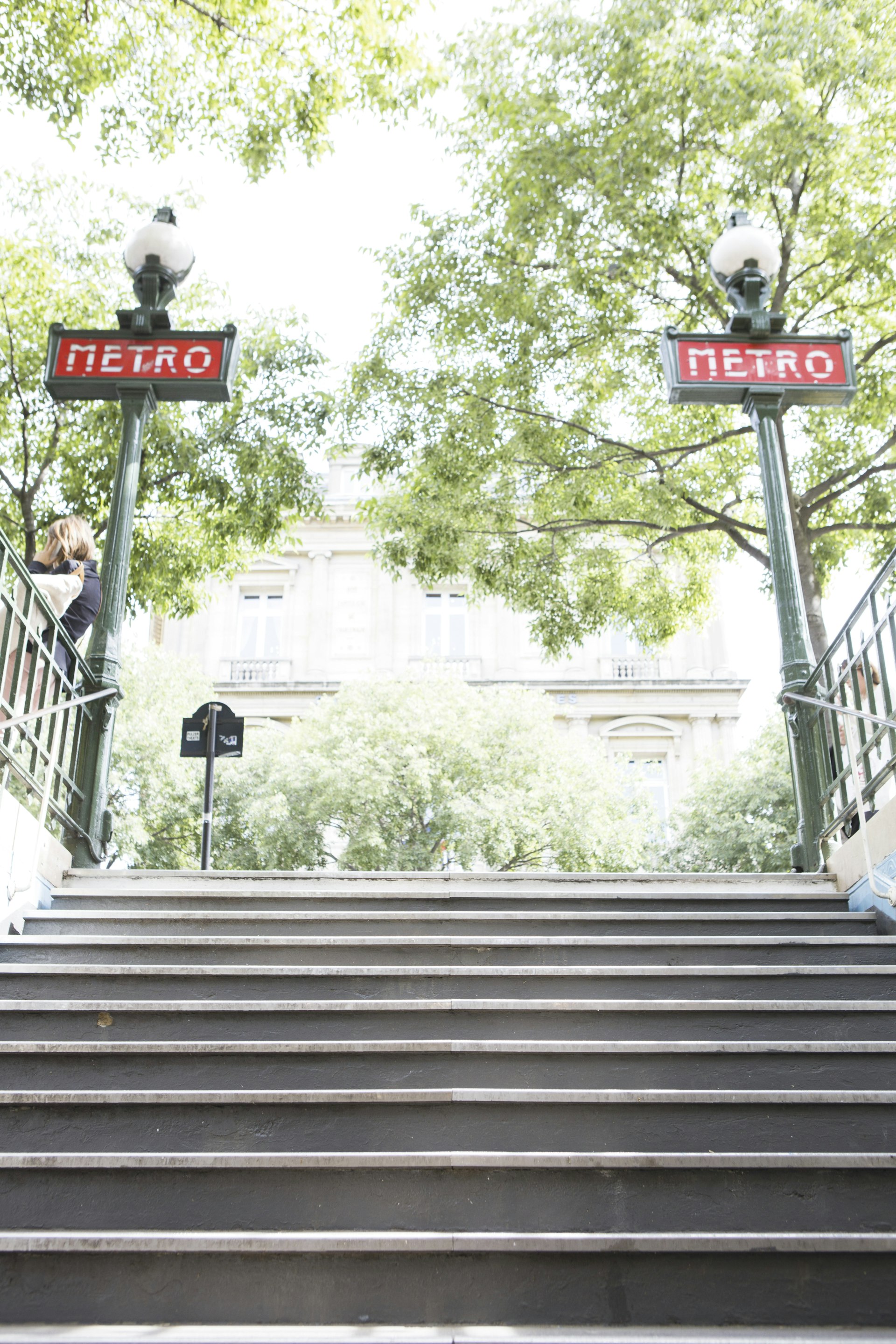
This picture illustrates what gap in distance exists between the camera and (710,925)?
5477 millimetres

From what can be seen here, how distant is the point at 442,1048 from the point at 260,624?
1211 inches

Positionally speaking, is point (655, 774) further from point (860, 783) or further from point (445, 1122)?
point (445, 1122)

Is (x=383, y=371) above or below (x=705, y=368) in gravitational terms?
above

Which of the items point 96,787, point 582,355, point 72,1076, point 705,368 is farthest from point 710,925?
point 582,355

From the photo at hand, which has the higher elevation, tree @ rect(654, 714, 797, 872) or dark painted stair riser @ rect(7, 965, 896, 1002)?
tree @ rect(654, 714, 797, 872)

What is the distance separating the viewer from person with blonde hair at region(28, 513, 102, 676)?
6.73 meters

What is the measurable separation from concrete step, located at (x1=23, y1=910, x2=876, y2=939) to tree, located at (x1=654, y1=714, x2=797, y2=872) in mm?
17803

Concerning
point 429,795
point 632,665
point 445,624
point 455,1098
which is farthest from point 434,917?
point 445,624

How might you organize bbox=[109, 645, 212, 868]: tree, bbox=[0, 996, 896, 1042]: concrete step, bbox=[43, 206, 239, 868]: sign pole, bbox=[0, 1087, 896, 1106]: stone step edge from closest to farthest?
1. bbox=[0, 1087, 896, 1106]: stone step edge
2. bbox=[0, 996, 896, 1042]: concrete step
3. bbox=[43, 206, 239, 868]: sign pole
4. bbox=[109, 645, 212, 868]: tree

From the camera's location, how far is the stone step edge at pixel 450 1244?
3.29 metres

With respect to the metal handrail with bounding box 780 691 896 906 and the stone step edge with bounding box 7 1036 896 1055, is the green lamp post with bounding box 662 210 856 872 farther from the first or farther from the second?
the stone step edge with bounding box 7 1036 896 1055

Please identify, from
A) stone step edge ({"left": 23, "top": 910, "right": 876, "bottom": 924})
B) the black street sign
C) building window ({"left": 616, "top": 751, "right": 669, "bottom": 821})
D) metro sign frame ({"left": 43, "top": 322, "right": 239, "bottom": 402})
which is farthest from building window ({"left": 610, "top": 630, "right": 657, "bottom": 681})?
stone step edge ({"left": 23, "top": 910, "right": 876, "bottom": 924})

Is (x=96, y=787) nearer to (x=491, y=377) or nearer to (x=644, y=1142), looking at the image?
(x=644, y=1142)

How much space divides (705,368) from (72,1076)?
6209 mm
